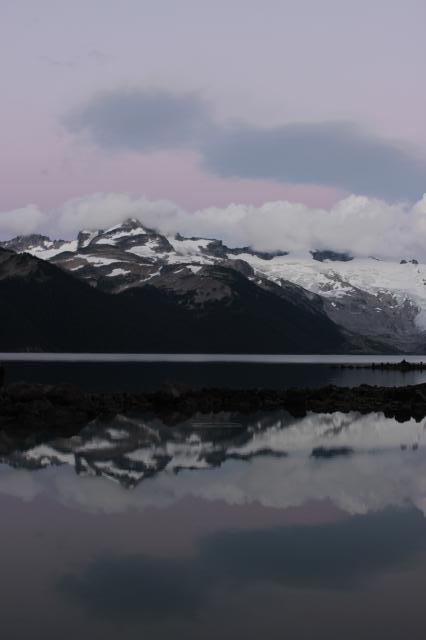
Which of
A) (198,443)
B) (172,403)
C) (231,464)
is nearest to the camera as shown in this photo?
(231,464)

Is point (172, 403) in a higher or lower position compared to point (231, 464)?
lower

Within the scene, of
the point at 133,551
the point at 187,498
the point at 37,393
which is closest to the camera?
the point at 133,551

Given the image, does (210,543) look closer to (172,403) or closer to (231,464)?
(231,464)

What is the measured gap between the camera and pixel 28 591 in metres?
16.8

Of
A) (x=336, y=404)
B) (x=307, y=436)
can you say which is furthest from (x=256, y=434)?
(x=336, y=404)

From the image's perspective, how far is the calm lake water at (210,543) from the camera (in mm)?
15391

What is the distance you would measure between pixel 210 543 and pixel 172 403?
47.5m

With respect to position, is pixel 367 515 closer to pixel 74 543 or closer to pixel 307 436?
pixel 74 543

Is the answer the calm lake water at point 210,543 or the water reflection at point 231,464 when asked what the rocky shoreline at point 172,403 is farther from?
the calm lake water at point 210,543

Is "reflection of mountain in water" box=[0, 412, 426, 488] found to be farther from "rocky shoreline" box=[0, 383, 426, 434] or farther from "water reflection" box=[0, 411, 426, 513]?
"rocky shoreline" box=[0, 383, 426, 434]

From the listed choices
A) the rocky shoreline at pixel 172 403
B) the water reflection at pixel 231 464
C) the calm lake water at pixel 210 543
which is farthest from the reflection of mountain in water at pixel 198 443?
the rocky shoreline at pixel 172 403

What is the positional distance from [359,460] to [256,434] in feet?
39.1

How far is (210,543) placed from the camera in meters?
20.9

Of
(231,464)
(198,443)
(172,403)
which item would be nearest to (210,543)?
(231,464)
